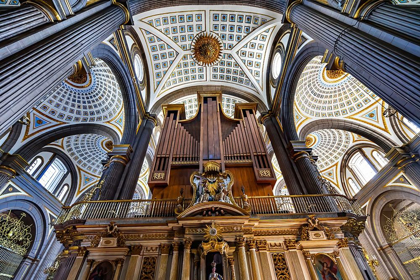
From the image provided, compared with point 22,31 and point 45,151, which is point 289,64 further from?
point 45,151

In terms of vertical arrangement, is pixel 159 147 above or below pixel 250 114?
below

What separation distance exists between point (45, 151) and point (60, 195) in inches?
136

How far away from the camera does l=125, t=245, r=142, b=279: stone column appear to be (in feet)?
16.6

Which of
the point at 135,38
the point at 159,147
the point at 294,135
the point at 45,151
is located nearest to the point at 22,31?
the point at 159,147

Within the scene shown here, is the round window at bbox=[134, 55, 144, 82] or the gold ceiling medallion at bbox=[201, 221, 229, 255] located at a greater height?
the round window at bbox=[134, 55, 144, 82]

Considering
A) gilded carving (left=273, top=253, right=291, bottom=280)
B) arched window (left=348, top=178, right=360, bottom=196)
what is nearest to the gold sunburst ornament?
gilded carving (left=273, top=253, right=291, bottom=280)

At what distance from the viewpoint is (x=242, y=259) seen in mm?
4980

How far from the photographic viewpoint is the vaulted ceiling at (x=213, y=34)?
12836 millimetres

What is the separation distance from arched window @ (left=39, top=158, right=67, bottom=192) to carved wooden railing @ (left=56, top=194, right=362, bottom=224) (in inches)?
392

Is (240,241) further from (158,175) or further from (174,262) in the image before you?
(158,175)

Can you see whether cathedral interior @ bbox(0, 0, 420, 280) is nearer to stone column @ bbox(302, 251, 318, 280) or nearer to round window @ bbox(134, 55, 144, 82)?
stone column @ bbox(302, 251, 318, 280)

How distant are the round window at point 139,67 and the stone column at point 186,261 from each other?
35.5 ft

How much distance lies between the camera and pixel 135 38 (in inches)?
494

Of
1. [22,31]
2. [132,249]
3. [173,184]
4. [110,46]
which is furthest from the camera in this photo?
[110,46]
